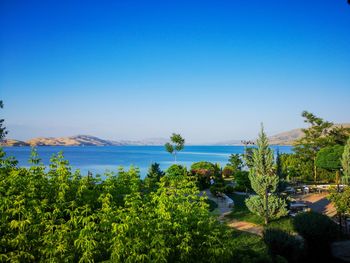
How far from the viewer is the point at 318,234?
13.3 meters

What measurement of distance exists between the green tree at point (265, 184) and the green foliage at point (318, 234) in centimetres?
223

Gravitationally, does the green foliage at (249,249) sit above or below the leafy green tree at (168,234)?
below

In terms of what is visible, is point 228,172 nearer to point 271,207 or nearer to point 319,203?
point 319,203

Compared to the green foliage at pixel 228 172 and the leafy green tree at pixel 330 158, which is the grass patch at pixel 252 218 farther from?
the green foliage at pixel 228 172

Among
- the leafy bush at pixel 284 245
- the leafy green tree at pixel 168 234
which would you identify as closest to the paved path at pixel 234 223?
the leafy bush at pixel 284 245

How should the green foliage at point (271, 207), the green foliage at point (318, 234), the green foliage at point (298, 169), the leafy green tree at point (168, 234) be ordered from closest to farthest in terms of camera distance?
1. the leafy green tree at point (168, 234)
2. the green foliage at point (318, 234)
3. the green foliage at point (271, 207)
4. the green foliage at point (298, 169)

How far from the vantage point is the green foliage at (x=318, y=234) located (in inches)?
524

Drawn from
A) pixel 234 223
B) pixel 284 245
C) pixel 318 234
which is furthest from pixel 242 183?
pixel 284 245

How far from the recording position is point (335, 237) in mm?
13766

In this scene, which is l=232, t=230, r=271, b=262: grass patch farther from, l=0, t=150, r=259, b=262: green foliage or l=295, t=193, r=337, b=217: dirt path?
l=295, t=193, r=337, b=217: dirt path

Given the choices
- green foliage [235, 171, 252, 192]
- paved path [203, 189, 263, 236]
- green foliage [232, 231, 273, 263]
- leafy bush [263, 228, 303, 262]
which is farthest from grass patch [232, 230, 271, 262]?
green foliage [235, 171, 252, 192]

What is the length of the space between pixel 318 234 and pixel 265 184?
3483mm

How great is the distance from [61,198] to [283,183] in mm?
13236

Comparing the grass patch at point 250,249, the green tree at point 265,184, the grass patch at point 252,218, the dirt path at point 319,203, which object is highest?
the green tree at point 265,184
